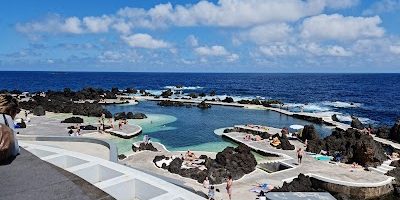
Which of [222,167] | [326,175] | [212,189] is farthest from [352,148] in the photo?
[212,189]

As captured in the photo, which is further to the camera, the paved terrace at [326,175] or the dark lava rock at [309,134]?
the dark lava rock at [309,134]

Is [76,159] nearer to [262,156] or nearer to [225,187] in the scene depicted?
[225,187]

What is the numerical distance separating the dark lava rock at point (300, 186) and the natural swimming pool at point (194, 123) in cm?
1303

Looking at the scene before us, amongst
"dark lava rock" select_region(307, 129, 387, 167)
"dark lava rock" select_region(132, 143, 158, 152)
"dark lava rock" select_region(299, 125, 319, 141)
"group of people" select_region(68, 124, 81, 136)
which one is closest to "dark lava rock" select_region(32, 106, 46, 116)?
"group of people" select_region(68, 124, 81, 136)

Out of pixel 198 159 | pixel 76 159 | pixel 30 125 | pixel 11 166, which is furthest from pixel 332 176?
pixel 30 125

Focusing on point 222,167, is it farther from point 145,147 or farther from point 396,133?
point 396,133

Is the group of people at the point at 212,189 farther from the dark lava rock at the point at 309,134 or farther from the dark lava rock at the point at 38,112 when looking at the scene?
the dark lava rock at the point at 38,112

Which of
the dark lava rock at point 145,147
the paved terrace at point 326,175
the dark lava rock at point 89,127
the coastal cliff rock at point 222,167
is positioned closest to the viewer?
the coastal cliff rock at point 222,167

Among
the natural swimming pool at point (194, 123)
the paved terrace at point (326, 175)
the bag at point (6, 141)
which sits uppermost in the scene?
the bag at point (6, 141)

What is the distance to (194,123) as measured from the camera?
183 ft

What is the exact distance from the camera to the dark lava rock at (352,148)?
104ft

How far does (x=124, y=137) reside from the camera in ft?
139

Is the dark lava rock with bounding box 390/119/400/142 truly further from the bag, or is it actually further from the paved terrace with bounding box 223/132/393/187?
the bag

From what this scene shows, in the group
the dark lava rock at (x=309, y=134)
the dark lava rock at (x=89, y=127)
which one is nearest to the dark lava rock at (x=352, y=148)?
the dark lava rock at (x=309, y=134)
